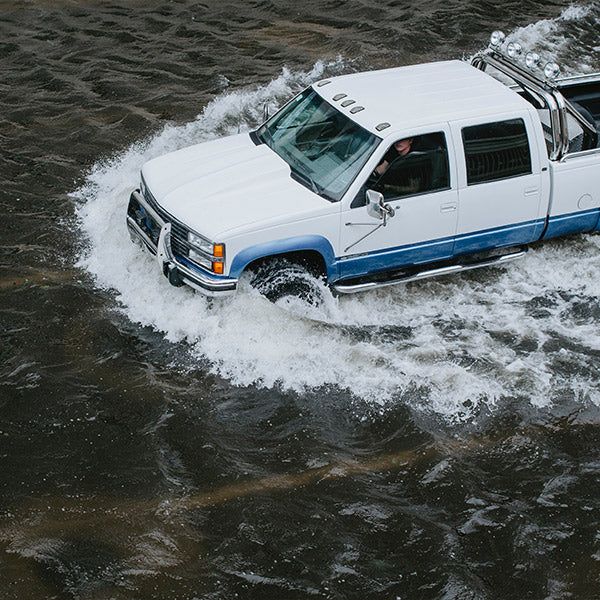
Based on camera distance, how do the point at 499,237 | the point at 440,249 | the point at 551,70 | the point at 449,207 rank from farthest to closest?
1. the point at 551,70
2. the point at 499,237
3. the point at 440,249
4. the point at 449,207

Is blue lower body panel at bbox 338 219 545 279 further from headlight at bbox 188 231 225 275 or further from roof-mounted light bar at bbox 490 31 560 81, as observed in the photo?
roof-mounted light bar at bbox 490 31 560 81

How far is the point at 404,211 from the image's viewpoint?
9.02 m

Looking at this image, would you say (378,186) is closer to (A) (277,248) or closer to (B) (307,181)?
(B) (307,181)

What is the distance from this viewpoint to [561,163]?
32.0ft

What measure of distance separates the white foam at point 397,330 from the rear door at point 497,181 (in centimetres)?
66

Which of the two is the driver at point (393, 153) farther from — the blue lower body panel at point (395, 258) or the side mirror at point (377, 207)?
the blue lower body panel at point (395, 258)

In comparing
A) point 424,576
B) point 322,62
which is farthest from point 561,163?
point 322,62

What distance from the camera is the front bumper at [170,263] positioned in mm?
8609

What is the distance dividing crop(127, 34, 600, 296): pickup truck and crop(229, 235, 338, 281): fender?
0.04 feet

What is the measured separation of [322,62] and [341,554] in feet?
30.5

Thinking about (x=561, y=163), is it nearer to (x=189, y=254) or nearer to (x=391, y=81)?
(x=391, y=81)

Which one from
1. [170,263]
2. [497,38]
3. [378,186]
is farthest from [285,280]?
[497,38]

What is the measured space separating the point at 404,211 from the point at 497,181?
104 centimetres

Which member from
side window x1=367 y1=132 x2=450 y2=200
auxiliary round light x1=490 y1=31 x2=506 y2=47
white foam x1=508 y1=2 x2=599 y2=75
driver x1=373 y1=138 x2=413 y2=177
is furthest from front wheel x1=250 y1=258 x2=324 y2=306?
white foam x1=508 y1=2 x2=599 y2=75
